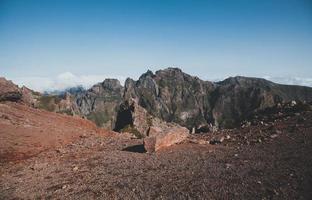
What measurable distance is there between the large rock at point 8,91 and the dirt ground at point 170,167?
767 inches

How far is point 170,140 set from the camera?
32.9 m

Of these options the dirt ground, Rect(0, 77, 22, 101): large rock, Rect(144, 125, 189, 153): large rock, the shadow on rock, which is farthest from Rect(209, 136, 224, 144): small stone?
Rect(0, 77, 22, 101): large rock

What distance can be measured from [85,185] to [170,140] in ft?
40.2

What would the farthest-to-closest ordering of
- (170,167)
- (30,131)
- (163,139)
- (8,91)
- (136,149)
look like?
(8,91) → (30,131) → (136,149) → (163,139) → (170,167)

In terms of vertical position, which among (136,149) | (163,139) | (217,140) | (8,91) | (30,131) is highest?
(8,91)

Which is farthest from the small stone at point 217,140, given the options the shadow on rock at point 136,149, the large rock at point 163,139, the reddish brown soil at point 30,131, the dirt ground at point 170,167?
the reddish brown soil at point 30,131

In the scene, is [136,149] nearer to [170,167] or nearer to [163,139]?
[163,139]

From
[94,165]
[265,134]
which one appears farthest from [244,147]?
[94,165]

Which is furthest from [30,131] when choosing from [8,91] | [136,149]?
[8,91]

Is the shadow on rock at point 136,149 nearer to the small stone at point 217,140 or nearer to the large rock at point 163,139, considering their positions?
the large rock at point 163,139

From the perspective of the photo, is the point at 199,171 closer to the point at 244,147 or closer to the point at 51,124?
the point at 244,147

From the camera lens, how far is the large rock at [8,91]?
5794 centimetres

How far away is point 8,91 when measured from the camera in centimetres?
5834

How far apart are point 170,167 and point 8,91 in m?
44.4
